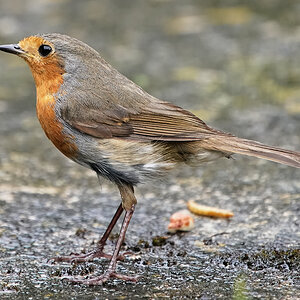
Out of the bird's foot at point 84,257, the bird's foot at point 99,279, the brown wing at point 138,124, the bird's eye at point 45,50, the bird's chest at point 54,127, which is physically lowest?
the bird's foot at point 99,279

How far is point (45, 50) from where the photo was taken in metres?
4.45

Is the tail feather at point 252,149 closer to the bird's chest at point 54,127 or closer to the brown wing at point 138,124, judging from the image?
the brown wing at point 138,124

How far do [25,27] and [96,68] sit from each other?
4.65 m

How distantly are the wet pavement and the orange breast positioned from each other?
68cm

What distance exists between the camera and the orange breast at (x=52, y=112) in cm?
427

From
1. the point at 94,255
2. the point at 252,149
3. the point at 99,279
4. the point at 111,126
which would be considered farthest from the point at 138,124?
the point at 99,279

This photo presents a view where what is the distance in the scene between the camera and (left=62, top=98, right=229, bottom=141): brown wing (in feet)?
14.0

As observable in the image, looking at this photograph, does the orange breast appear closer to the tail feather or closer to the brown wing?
the brown wing

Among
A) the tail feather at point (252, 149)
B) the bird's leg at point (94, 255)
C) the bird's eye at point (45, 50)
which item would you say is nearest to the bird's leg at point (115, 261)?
the bird's leg at point (94, 255)

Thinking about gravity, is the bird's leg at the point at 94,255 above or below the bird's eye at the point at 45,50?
below

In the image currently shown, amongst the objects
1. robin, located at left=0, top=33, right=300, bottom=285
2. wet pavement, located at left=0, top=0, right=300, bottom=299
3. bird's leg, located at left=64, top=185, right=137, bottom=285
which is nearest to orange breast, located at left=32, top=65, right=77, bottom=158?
robin, located at left=0, top=33, right=300, bottom=285

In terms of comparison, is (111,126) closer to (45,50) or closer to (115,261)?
(45,50)

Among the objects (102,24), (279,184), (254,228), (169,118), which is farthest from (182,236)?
(102,24)

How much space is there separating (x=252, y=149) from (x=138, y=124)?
0.73m
